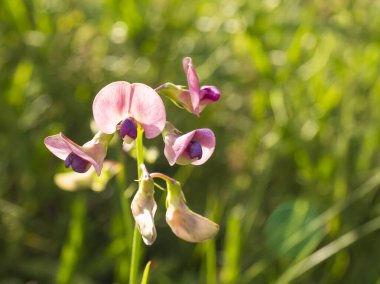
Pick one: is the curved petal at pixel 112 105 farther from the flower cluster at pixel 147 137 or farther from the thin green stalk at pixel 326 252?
the thin green stalk at pixel 326 252

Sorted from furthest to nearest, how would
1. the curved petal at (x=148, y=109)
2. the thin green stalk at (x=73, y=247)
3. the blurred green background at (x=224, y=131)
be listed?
the blurred green background at (x=224, y=131), the thin green stalk at (x=73, y=247), the curved petal at (x=148, y=109)

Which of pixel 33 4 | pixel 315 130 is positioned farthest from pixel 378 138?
pixel 33 4

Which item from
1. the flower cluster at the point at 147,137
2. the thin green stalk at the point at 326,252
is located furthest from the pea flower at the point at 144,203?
the thin green stalk at the point at 326,252

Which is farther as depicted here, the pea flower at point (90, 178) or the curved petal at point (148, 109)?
the pea flower at point (90, 178)

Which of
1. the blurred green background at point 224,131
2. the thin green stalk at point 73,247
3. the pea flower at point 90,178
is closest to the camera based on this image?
the pea flower at point 90,178

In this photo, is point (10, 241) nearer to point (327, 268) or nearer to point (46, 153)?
point (46, 153)

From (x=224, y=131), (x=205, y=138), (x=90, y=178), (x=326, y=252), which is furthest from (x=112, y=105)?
(x=224, y=131)
